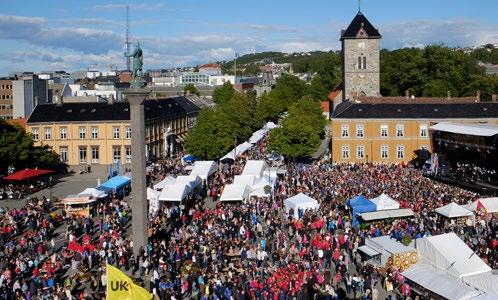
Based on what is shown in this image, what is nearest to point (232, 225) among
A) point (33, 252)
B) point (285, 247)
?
point (285, 247)

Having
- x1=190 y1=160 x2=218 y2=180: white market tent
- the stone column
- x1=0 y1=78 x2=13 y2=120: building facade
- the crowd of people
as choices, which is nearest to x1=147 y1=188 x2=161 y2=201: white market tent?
the crowd of people

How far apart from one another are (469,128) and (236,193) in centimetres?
1894

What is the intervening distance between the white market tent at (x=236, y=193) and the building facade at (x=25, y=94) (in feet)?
212

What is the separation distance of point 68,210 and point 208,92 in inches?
3806

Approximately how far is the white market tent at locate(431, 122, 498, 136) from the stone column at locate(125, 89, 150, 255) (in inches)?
999

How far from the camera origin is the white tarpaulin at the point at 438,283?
1965cm

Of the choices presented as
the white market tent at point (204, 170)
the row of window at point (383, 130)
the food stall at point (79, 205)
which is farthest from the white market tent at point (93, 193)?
the row of window at point (383, 130)

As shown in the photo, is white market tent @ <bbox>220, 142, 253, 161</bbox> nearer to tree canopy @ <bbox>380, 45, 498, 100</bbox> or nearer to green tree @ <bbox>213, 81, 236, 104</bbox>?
A: tree canopy @ <bbox>380, 45, 498, 100</bbox>

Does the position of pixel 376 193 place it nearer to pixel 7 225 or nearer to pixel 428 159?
pixel 428 159

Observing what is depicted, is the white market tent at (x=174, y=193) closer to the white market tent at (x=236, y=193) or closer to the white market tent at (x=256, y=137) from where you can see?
the white market tent at (x=236, y=193)

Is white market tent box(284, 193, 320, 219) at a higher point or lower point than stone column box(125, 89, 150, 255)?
lower

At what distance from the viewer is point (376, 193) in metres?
38.4

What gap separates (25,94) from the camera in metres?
95.3

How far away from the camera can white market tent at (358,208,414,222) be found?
31.3m
